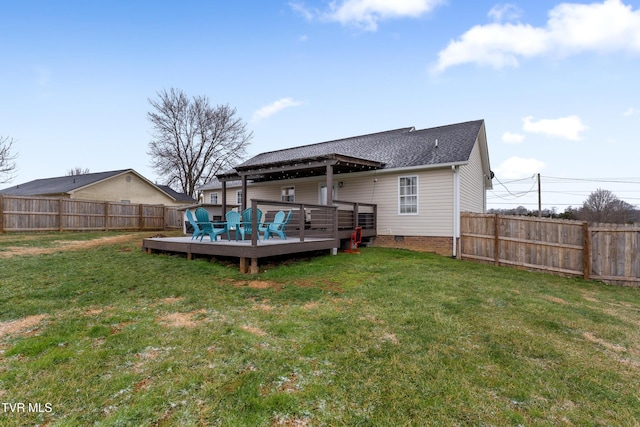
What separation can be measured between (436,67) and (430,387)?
48.3ft

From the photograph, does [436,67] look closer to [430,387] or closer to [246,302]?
[246,302]

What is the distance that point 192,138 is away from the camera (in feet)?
98.0

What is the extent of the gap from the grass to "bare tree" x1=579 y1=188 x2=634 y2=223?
3396cm

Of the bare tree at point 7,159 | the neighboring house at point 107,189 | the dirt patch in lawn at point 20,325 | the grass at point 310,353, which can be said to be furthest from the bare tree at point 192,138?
the dirt patch in lawn at point 20,325

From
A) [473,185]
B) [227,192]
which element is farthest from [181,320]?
[227,192]

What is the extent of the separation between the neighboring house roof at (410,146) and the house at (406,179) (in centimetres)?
3

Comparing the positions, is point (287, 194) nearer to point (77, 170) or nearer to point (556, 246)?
point (556, 246)

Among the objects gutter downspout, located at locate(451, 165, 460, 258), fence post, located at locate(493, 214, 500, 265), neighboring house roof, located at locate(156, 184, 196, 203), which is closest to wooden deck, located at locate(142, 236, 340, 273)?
gutter downspout, located at locate(451, 165, 460, 258)

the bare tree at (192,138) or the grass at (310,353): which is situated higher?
the bare tree at (192,138)

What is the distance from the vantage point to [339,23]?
519 inches

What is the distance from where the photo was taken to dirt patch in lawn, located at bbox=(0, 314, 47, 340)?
3.50m

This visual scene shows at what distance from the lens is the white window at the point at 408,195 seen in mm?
11312

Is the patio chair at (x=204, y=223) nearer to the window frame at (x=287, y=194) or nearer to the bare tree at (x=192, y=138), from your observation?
the window frame at (x=287, y=194)

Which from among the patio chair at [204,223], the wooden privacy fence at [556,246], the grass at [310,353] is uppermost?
the patio chair at [204,223]
